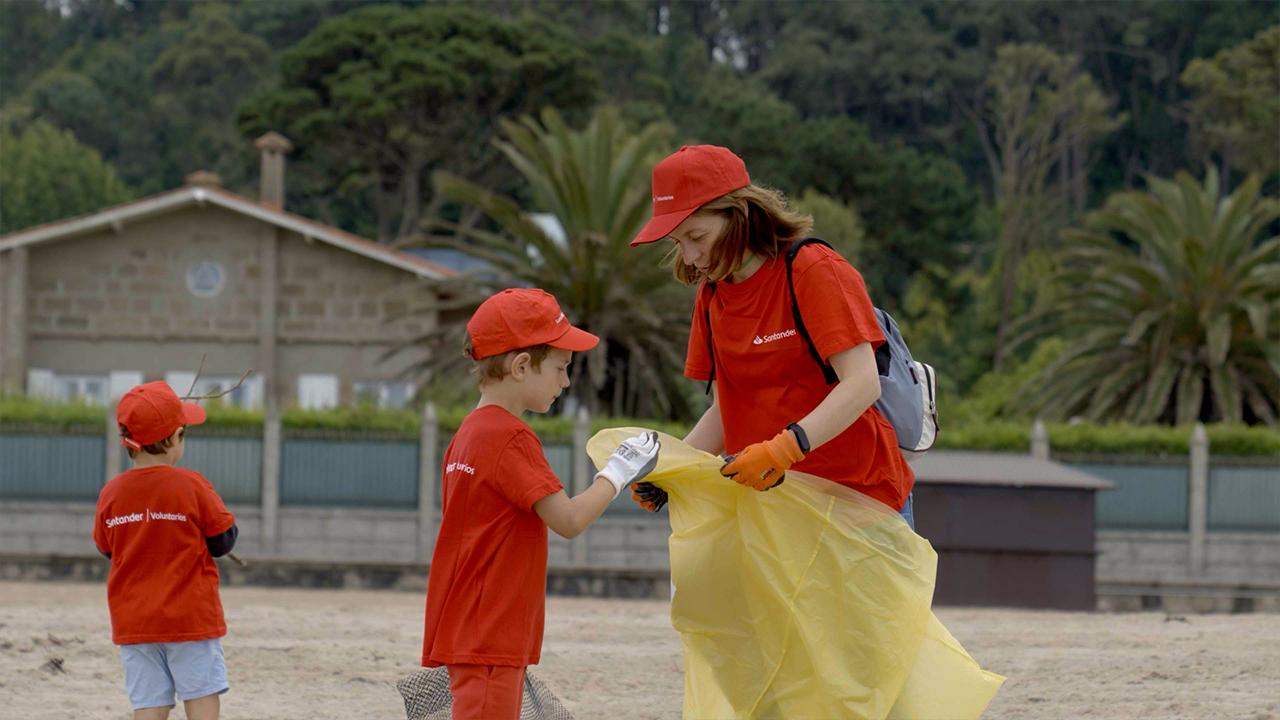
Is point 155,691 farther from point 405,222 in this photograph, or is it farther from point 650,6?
point 650,6

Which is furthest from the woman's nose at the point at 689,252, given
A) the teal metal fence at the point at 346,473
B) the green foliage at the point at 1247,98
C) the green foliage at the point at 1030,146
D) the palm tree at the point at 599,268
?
the green foliage at the point at 1247,98

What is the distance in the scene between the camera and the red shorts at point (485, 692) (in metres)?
4.56

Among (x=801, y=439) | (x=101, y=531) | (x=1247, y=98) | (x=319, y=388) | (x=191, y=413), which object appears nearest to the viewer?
(x=801, y=439)

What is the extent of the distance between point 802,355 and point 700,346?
0.42m

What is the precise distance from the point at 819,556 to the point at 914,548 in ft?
0.86

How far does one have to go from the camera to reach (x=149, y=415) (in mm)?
5816

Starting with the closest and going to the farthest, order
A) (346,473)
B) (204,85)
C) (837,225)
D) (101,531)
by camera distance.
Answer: (101,531), (346,473), (837,225), (204,85)

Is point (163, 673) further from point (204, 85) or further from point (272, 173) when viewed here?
point (204, 85)

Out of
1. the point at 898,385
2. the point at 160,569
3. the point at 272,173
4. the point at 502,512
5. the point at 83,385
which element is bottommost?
the point at 160,569

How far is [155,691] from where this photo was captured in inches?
231

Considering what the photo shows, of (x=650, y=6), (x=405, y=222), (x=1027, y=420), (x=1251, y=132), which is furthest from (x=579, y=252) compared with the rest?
(x=650, y=6)

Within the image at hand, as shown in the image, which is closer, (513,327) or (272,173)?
(513,327)

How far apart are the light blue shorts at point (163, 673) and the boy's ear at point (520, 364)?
6.00ft

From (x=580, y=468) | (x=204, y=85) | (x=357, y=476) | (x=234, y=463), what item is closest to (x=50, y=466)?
(x=234, y=463)
